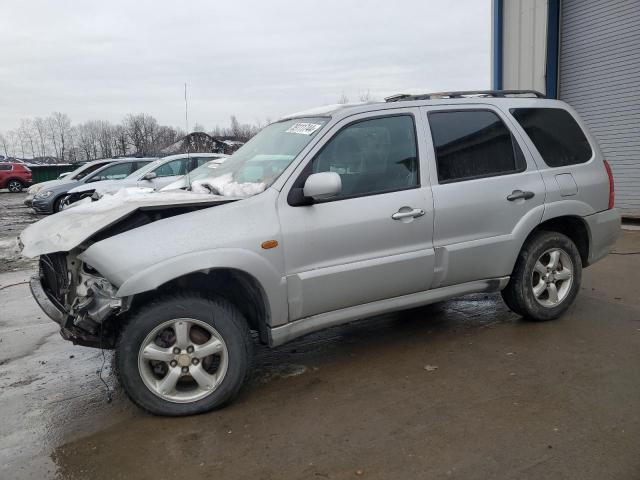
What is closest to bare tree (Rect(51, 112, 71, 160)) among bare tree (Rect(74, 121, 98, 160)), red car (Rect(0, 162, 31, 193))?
bare tree (Rect(74, 121, 98, 160))

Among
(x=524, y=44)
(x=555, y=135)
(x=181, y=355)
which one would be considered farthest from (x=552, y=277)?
(x=524, y=44)

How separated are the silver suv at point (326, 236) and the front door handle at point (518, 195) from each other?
0.03 ft

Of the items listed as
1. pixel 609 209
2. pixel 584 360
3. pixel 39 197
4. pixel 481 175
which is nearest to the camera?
pixel 584 360

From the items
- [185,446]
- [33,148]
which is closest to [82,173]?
[185,446]

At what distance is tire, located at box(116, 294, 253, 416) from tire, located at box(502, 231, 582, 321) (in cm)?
239

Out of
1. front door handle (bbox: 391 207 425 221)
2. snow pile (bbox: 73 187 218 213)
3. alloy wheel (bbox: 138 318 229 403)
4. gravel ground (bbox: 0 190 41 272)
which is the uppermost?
snow pile (bbox: 73 187 218 213)

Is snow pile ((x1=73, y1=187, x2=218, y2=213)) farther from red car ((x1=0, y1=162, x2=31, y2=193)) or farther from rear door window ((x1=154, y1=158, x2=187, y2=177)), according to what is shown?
red car ((x1=0, y1=162, x2=31, y2=193))

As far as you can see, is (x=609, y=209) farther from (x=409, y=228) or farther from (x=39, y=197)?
(x=39, y=197)

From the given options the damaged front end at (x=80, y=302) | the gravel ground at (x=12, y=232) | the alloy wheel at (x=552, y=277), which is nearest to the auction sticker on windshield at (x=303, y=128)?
the damaged front end at (x=80, y=302)

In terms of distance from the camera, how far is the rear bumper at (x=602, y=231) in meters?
4.74

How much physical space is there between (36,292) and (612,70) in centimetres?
1023

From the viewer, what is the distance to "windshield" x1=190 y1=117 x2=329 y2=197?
3680mm

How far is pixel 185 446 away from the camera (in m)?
3.01

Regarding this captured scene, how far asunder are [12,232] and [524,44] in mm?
12421
